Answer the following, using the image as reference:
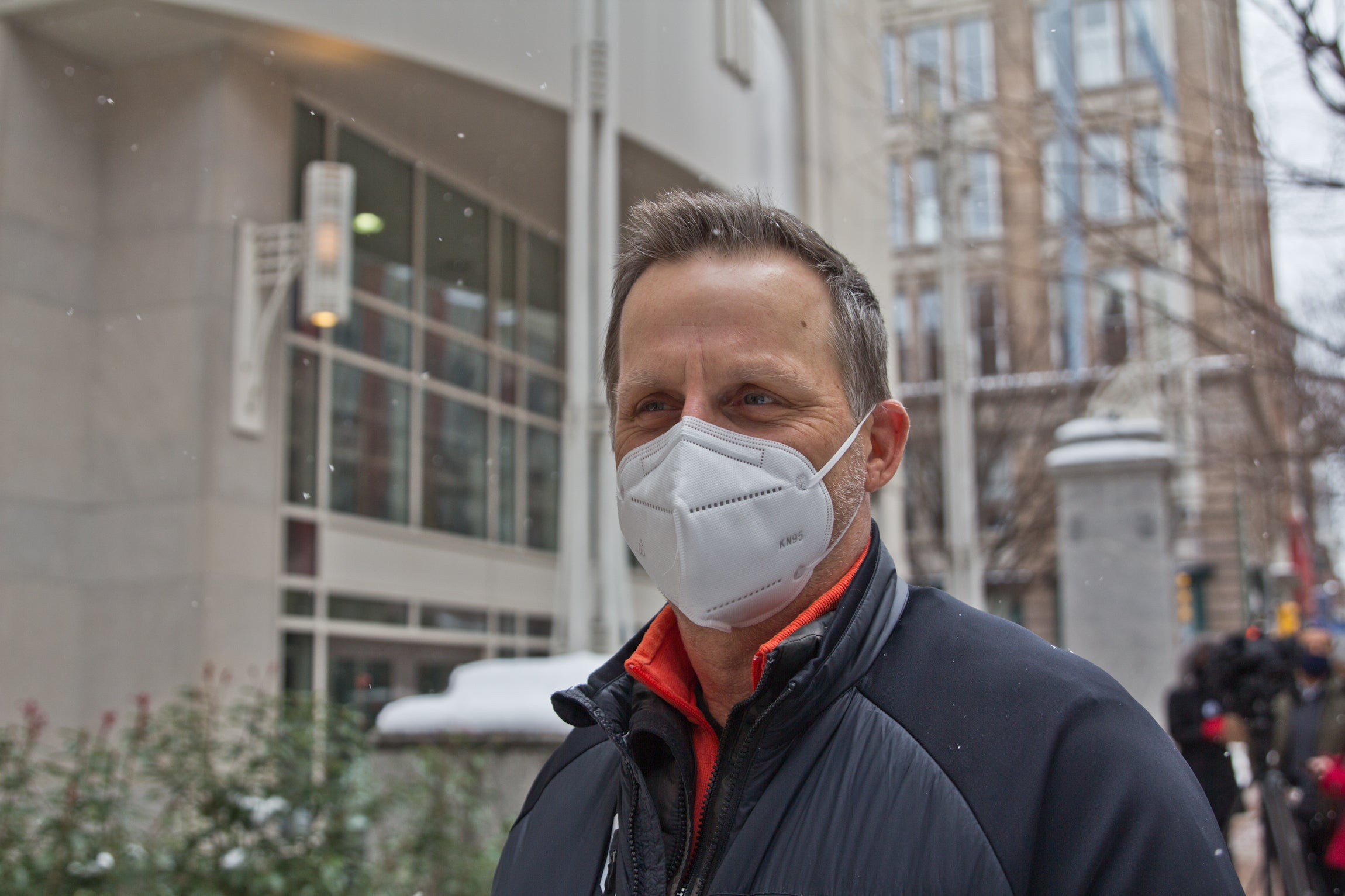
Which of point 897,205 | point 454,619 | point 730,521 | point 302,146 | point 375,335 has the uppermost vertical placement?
point 897,205

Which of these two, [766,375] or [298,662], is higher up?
[766,375]

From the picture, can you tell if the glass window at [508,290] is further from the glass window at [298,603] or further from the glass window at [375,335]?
the glass window at [298,603]

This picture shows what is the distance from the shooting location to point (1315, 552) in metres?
32.6

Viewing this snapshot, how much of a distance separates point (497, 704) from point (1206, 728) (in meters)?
3.80

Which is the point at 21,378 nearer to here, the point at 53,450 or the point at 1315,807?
the point at 53,450

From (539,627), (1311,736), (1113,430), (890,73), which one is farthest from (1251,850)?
(890,73)

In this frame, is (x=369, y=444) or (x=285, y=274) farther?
(x=369, y=444)

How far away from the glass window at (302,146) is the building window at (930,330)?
501 inches

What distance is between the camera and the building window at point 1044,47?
820 centimetres

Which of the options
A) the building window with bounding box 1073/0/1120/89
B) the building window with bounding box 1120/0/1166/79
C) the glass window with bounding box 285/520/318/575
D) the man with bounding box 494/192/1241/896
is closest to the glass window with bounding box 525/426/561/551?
the glass window with bounding box 285/520/318/575

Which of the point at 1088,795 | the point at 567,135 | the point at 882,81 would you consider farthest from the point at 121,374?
the point at 1088,795

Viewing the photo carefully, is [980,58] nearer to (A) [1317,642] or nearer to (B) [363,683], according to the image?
(A) [1317,642]

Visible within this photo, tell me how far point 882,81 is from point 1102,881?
1191cm

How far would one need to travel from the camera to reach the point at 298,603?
38.3ft
